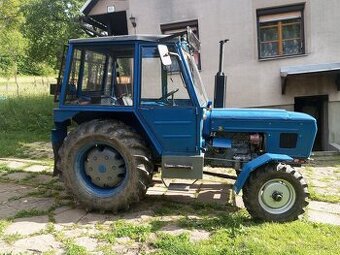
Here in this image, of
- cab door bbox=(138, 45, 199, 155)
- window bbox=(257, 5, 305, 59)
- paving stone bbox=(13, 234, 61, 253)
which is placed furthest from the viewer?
window bbox=(257, 5, 305, 59)

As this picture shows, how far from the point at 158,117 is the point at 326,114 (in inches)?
287

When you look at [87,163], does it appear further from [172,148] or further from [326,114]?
[326,114]

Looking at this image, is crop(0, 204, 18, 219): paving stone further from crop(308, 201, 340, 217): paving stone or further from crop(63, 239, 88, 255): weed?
crop(308, 201, 340, 217): paving stone

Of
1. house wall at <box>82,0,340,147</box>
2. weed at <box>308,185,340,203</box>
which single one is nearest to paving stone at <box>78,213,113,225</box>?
weed at <box>308,185,340,203</box>

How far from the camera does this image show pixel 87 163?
17.8 feet

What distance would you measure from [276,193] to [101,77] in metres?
2.85

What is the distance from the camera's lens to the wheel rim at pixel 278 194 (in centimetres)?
497

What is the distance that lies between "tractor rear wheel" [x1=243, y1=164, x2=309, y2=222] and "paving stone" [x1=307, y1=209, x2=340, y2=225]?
379 millimetres

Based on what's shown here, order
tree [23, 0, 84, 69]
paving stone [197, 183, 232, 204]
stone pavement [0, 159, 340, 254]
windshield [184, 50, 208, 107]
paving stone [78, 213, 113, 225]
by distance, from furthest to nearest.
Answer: tree [23, 0, 84, 69] < paving stone [197, 183, 232, 204] < windshield [184, 50, 208, 107] < paving stone [78, 213, 113, 225] < stone pavement [0, 159, 340, 254]

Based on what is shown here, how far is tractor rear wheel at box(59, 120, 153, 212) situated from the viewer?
516 cm

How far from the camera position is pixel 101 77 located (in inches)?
227

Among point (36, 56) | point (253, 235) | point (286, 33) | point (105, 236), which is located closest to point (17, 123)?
point (36, 56)

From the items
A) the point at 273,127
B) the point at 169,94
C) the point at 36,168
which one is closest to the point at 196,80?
the point at 169,94

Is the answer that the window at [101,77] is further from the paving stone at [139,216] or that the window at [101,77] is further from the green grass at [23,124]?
the green grass at [23,124]
